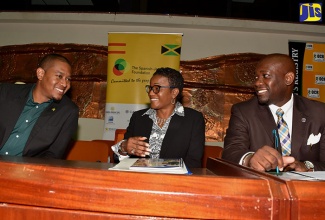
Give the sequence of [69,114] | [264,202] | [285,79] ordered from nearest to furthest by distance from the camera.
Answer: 1. [264,202]
2. [285,79]
3. [69,114]

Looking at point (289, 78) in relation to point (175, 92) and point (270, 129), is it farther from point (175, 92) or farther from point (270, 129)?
point (175, 92)

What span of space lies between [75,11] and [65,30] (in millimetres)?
347

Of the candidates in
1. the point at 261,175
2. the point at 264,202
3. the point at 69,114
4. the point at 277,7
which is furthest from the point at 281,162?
the point at 277,7

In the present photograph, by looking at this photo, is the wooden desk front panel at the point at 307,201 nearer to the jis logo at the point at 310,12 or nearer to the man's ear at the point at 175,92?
the man's ear at the point at 175,92

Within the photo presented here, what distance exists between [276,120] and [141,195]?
60.5 inches

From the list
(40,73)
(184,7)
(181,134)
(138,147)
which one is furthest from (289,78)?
(184,7)

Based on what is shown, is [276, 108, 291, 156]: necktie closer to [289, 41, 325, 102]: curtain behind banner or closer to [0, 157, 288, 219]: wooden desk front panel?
[0, 157, 288, 219]: wooden desk front panel

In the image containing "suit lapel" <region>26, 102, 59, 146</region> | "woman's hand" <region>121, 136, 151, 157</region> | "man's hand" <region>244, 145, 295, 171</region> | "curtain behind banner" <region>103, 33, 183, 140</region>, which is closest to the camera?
"man's hand" <region>244, 145, 295, 171</region>

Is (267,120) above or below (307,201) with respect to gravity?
above

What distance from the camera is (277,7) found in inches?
182

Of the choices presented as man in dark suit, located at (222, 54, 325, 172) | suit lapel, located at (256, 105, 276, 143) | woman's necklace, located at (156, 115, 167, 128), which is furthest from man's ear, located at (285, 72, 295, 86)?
woman's necklace, located at (156, 115, 167, 128)

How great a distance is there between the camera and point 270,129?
1.85 m

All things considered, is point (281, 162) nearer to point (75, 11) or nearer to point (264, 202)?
point (264, 202)

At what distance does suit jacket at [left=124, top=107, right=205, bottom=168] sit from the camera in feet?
7.23
